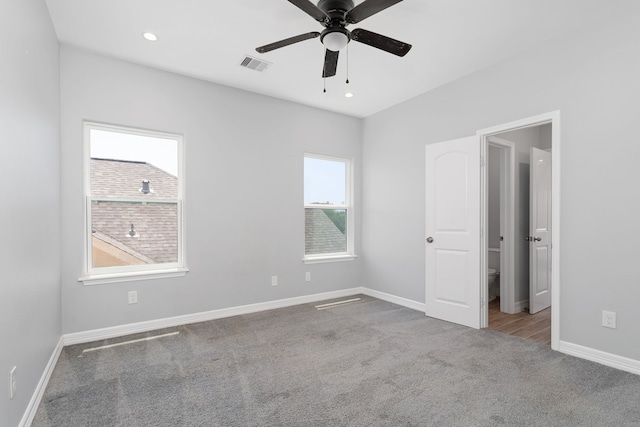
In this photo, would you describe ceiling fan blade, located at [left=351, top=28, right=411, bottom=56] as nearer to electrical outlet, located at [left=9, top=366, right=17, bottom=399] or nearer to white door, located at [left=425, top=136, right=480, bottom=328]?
white door, located at [left=425, top=136, right=480, bottom=328]

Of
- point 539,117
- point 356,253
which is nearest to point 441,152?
point 539,117

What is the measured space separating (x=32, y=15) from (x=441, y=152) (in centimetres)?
390

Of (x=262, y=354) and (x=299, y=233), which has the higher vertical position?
(x=299, y=233)

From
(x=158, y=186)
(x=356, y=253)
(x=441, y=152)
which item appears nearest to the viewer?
(x=158, y=186)

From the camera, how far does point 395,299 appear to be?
179 inches

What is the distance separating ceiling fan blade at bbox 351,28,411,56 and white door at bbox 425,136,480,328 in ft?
5.59

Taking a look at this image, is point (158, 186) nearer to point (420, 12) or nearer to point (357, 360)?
point (357, 360)

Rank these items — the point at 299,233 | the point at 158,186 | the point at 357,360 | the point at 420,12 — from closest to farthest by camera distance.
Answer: the point at 420,12 → the point at 357,360 → the point at 158,186 → the point at 299,233

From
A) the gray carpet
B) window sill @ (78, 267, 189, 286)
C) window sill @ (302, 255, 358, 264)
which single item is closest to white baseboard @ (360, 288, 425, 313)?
window sill @ (302, 255, 358, 264)

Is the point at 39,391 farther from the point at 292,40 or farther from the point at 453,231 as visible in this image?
the point at 453,231

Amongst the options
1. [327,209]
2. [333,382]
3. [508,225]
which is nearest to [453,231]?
[508,225]

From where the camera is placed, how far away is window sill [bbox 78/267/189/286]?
315 centimetres

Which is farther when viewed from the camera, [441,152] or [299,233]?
[299,233]

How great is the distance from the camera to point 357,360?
2742mm
